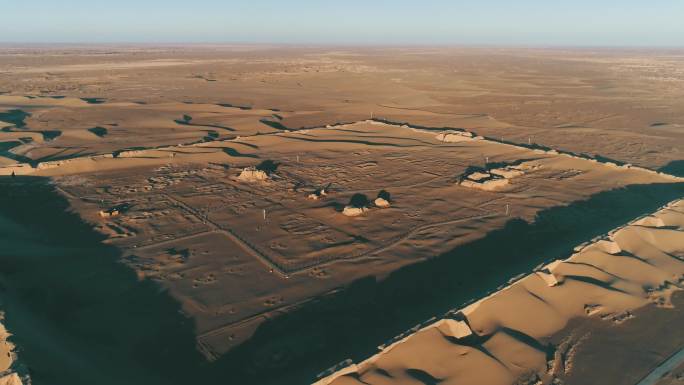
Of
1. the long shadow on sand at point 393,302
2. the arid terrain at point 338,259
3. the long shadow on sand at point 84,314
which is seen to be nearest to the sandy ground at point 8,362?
the arid terrain at point 338,259

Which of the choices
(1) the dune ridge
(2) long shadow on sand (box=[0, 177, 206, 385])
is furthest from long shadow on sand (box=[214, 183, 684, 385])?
(2) long shadow on sand (box=[0, 177, 206, 385])

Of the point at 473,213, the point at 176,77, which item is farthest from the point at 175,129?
the point at 176,77

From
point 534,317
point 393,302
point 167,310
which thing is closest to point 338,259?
point 393,302

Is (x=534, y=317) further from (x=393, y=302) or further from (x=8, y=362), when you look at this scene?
(x=8, y=362)

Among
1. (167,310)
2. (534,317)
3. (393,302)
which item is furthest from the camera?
(393,302)

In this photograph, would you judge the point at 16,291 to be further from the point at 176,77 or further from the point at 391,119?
the point at 176,77

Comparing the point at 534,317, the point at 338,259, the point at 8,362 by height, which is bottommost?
the point at 534,317
